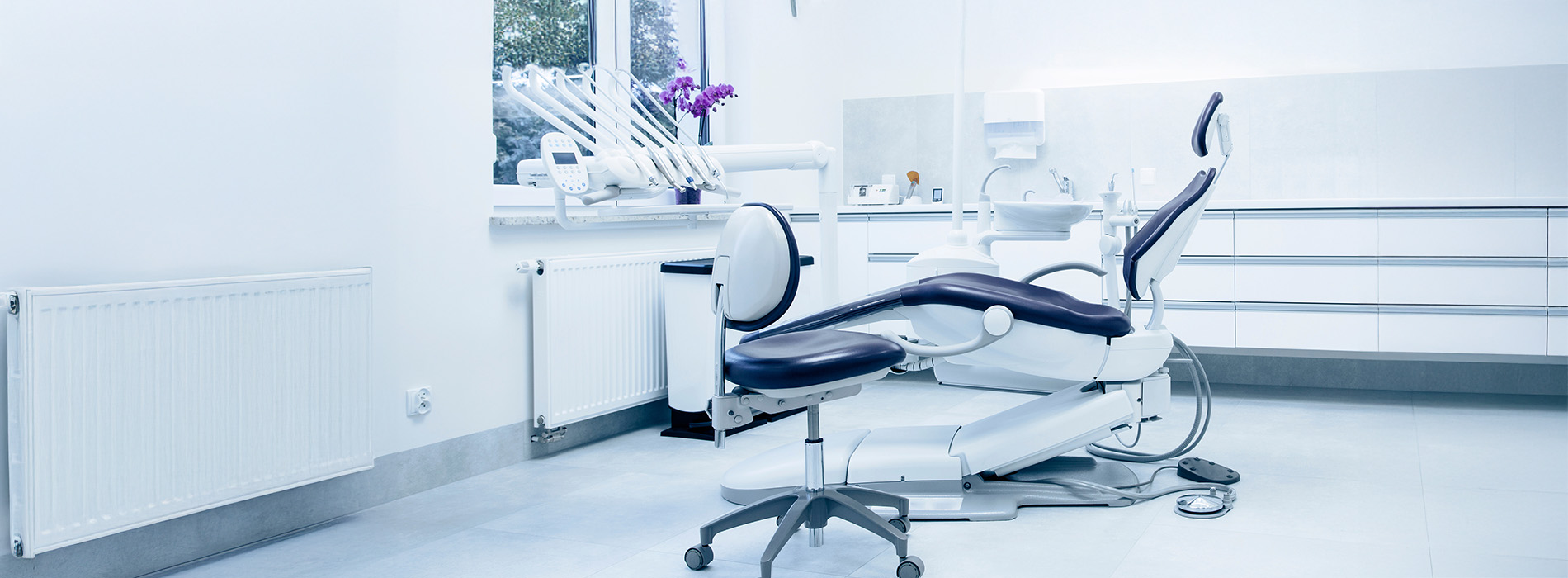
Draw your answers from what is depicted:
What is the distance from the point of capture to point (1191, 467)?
10.4 feet

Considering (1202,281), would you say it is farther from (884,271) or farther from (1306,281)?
(884,271)

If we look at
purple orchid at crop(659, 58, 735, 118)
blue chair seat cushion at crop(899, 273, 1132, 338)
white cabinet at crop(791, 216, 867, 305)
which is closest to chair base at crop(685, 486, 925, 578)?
blue chair seat cushion at crop(899, 273, 1132, 338)

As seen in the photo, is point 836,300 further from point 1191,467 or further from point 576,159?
point 1191,467

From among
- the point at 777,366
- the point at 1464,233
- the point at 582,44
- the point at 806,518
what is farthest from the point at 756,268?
the point at 1464,233

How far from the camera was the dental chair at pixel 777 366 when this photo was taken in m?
2.21

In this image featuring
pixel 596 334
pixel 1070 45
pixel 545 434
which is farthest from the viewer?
pixel 1070 45

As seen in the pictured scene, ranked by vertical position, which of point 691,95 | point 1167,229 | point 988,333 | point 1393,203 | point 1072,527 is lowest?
point 1072,527

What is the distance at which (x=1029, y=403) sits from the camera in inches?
124

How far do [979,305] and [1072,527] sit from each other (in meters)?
0.62

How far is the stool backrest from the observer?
2209mm

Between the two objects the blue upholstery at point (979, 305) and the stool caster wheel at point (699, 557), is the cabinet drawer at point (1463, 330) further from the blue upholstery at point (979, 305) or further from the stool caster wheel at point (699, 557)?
the stool caster wheel at point (699, 557)

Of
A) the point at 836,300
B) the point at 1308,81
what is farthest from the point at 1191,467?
the point at 1308,81

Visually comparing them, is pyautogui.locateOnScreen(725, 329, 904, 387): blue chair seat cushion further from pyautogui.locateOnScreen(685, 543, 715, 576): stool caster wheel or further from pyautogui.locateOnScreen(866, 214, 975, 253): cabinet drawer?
pyautogui.locateOnScreen(866, 214, 975, 253): cabinet drawer

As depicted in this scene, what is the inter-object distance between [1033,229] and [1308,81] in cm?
222
